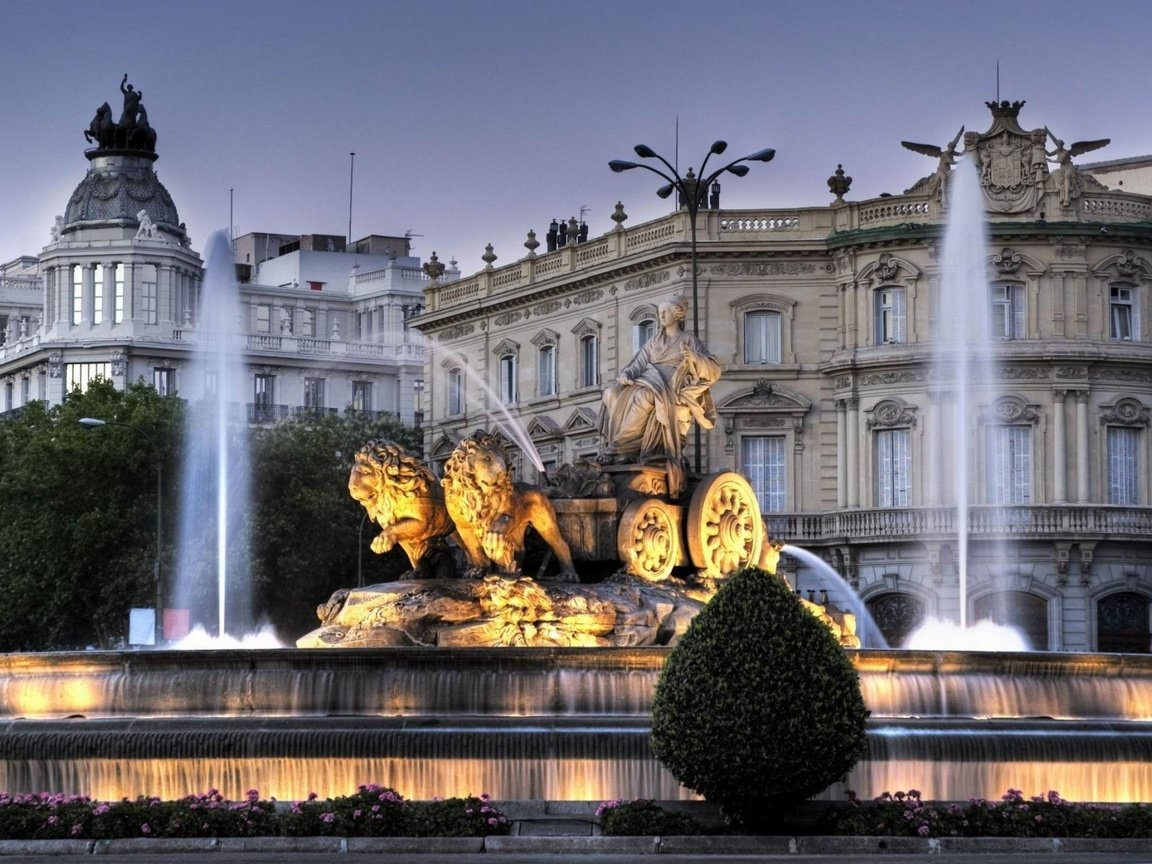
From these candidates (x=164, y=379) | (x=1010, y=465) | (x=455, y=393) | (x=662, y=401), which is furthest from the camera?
(x=164, y=379)

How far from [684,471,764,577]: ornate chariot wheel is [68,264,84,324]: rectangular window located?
262 ft

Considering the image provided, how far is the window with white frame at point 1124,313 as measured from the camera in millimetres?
67000

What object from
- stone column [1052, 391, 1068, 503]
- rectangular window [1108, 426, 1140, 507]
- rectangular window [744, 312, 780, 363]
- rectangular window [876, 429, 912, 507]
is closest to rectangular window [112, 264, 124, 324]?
rectangular window [744, 312, 780, 363]

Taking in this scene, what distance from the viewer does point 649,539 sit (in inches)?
983

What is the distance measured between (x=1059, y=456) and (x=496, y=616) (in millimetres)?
43915

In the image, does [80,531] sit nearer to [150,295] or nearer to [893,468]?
[893,468]

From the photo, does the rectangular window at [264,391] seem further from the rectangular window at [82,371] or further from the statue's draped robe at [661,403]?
the statue's draped robe at [661,403]

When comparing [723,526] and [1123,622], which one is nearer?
[723,526]

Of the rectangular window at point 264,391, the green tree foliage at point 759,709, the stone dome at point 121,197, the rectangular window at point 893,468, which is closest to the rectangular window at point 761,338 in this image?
the rectangular window at point 893,468

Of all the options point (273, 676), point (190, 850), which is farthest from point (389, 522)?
point (190, 850)

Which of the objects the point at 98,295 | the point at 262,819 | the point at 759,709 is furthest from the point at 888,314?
the point at 262,819

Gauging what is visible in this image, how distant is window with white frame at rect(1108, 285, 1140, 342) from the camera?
220 ft

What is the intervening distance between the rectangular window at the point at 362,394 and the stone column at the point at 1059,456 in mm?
44310

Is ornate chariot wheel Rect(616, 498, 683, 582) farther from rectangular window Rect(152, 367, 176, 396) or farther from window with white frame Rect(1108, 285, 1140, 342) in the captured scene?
rectangular window Rect(152, 367, 176, 396)
